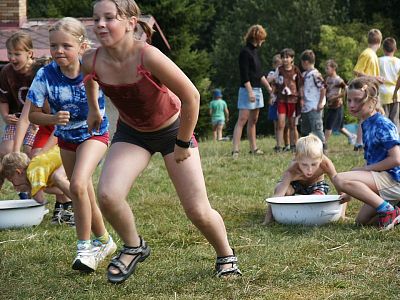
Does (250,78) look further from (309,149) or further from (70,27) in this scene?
(70,27)

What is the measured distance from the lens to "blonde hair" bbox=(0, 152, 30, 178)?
7.04 metres

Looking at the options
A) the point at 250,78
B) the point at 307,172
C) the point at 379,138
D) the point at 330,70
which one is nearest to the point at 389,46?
the point at 330,70

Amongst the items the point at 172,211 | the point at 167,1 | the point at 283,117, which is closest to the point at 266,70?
the point at 167,1

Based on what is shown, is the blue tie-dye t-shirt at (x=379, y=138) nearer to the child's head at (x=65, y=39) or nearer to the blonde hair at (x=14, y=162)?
the child's head at (x=65, y=39)

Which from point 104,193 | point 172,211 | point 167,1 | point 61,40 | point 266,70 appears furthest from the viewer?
point 266,70

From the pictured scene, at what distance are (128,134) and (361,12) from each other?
35.1 meters

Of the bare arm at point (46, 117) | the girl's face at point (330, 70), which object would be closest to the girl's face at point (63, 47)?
the bare arm at point (46, 117)

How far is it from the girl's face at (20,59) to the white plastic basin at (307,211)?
2488 millimetres

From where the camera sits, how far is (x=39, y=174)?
6.86m

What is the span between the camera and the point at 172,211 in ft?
25.1

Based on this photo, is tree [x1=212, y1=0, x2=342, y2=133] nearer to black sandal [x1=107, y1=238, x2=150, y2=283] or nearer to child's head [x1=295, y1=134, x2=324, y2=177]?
child's head [x1=295, y1=134, x2=324, y2=177]

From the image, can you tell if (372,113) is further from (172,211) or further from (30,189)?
(30,189)

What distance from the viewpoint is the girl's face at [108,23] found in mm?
4438

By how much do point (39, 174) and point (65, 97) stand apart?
142 centimetres
